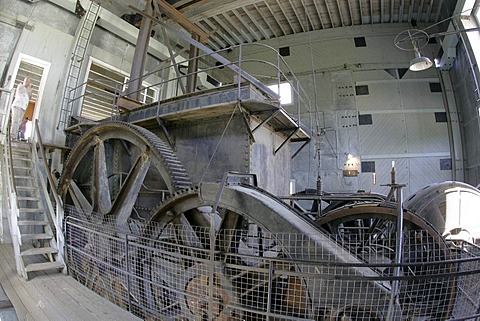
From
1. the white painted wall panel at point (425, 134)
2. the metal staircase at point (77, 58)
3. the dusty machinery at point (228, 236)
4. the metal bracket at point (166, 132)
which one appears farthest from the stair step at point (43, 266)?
the white painted wall panel at point (425, 134)

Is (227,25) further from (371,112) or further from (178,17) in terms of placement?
(371,112)

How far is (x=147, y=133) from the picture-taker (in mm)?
4820

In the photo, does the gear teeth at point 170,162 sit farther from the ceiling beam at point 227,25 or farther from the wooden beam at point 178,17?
the ceiling beam at point 227,25

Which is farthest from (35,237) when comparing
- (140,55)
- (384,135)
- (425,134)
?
(425,134)

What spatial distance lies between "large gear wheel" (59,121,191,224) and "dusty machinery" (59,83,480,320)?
0.09ft

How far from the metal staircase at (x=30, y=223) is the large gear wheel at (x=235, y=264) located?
222cm

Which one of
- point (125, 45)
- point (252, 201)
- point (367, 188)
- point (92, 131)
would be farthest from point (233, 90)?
point (367, 188)

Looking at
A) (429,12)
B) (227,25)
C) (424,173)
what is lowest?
(424,173)

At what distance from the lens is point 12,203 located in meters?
4.96

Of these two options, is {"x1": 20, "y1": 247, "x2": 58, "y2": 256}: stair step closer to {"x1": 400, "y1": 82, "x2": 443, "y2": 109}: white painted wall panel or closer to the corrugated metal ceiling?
the corrugated metal ceiling

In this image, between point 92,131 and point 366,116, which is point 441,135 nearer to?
point 366,116

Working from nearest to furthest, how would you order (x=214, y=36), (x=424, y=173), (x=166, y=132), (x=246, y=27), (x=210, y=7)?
Result: (x=166, y=132) < (x=210, y=7) < (x=424, y=173) < (x=246, y=27) < (x=214, y=36)

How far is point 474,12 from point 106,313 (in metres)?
12.1

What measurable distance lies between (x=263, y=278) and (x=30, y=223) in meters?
4.93
